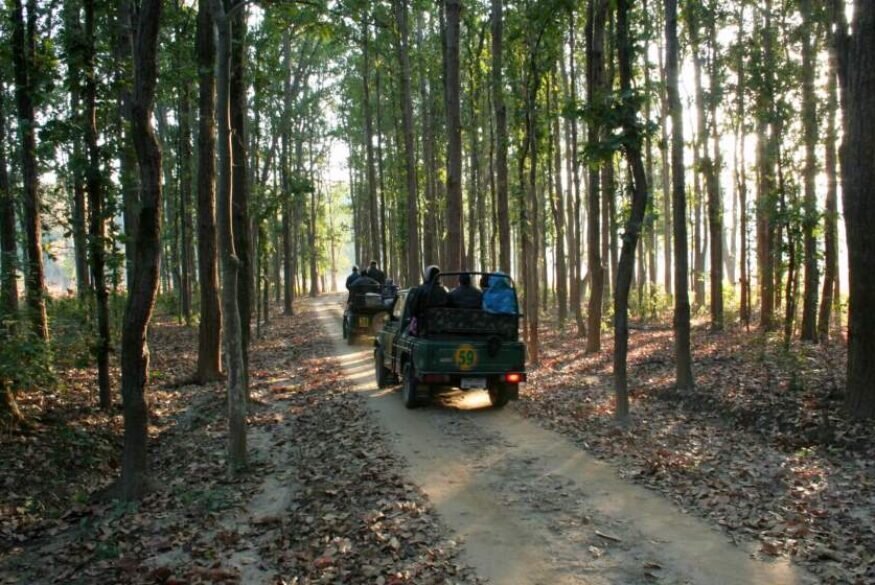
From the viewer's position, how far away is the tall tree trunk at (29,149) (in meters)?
10.1

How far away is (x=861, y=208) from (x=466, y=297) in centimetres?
613

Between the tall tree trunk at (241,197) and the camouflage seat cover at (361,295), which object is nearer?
the tall tree trunk at (241,197)

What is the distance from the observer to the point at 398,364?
12375mm

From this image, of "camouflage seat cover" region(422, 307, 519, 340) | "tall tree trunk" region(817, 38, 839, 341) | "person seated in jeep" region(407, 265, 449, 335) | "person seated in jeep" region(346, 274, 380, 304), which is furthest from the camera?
"person seated in jeep" region(346, 274, 380, 304)

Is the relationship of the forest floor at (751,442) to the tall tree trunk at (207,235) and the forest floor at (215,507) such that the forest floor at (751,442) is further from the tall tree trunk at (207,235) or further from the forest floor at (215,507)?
the tall tree trunk at (207,235)

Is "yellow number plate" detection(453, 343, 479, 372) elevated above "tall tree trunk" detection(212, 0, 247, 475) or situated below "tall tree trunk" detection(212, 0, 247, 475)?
below

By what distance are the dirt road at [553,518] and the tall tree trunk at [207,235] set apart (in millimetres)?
5622

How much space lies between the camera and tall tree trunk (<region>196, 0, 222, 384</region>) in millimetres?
12297

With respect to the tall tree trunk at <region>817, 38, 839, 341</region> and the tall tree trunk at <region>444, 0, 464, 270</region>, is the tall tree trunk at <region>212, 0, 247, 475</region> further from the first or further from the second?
the tall tree trunk at <region>817, 38, 839, 341</region>

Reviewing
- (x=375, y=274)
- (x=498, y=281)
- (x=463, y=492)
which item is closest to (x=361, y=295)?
(x=375, y=274)

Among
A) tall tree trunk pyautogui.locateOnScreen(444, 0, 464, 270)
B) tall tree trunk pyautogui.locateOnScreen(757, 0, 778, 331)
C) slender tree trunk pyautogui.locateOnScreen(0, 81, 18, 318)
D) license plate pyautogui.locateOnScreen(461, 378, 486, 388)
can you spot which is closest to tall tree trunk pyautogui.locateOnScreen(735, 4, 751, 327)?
tall tree trunk pyautogui.locateOnScreen(757, 0, 778, 331)

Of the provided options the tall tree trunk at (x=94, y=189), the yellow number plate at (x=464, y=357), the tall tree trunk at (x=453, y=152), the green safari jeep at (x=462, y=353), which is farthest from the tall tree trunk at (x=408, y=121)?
the tall tree trunk at (x=94, y=189)

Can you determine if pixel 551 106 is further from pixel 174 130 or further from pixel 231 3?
pixel 231 3

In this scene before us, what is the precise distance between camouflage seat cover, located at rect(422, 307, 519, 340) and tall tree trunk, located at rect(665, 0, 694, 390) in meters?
3.04
